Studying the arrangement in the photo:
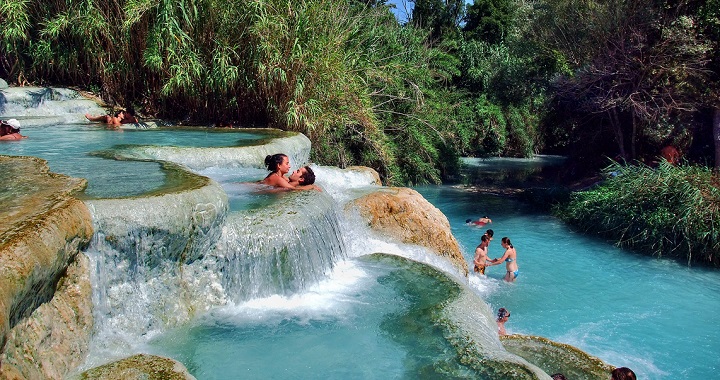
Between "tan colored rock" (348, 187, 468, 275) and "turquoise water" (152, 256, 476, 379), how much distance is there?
2.07 metres

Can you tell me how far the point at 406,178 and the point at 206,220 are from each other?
510 inches

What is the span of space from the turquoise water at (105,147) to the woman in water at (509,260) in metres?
4.39

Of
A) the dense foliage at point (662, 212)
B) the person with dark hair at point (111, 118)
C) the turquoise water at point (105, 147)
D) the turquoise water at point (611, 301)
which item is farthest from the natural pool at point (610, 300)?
the person with dark hair at point (111, 118)

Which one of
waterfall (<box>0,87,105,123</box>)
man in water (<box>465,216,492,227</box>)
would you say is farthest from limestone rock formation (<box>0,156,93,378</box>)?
man in water (<box>465,216,492,227</box>)

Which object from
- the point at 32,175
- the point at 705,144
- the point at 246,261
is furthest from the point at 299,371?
the point at 705,144

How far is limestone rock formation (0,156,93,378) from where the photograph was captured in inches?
135

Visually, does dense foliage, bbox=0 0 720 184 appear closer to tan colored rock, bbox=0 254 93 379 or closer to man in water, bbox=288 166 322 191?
man in water, bbox=288 166 322 191

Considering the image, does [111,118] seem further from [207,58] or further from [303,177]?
[303,177]

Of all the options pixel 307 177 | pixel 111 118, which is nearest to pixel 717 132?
pixel 307 177

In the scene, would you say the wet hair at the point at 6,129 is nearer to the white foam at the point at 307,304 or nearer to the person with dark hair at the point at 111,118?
the person with dark hair at the point at 111,118

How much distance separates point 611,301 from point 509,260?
158 cm

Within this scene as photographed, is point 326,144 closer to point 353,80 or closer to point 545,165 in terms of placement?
point 353,80

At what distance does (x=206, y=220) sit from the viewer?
5492 mm

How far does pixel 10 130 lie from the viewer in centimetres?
977
